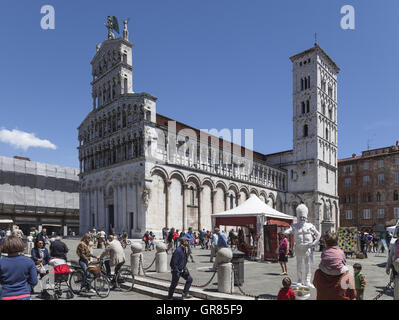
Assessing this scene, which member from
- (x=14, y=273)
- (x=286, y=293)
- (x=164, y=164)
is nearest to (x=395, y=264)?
(x=286, y=293)

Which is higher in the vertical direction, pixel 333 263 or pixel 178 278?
pixel 333 263

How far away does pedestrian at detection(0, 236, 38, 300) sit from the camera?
4977 mm

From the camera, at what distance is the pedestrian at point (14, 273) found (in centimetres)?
498

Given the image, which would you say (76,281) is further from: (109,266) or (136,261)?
(136,261)

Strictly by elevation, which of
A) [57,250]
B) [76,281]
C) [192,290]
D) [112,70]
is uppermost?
[112,70]

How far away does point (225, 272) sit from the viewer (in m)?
9.59

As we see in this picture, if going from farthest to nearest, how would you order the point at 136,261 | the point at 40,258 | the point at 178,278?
the point at 136,261
the point at 40,258
the point at 178,278

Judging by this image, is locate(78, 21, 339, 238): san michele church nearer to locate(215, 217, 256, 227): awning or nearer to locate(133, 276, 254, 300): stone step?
locate(215, 217, 256, 227): awning

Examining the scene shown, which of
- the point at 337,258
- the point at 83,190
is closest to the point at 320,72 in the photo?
the point at 83,190

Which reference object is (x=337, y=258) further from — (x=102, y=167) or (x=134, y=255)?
(x=102, y=167)

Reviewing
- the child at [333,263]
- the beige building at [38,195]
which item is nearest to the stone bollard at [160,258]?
the child at [333,263]

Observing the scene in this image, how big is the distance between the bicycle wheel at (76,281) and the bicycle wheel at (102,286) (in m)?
0.66

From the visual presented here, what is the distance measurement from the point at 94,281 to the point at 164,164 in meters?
24.9
